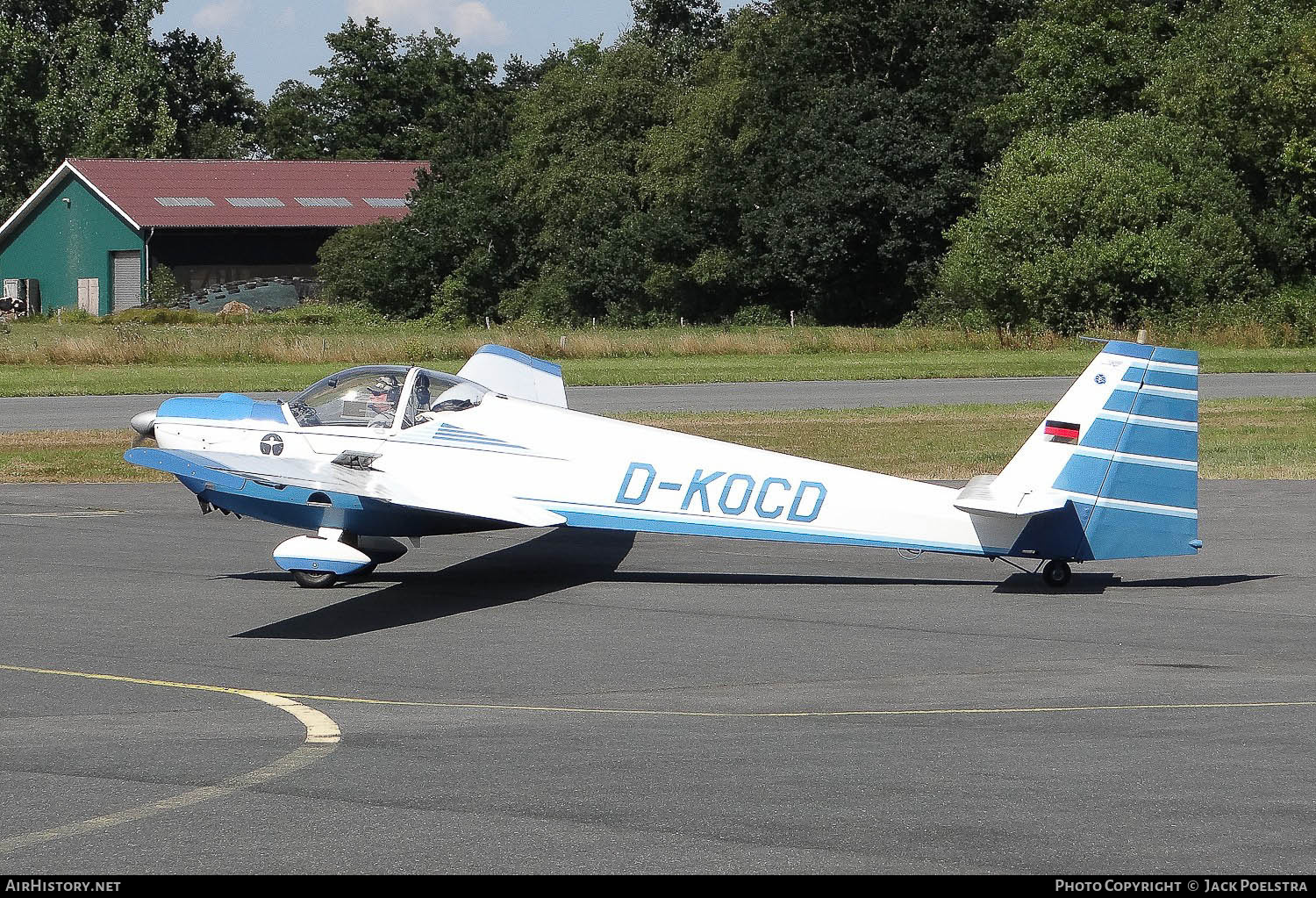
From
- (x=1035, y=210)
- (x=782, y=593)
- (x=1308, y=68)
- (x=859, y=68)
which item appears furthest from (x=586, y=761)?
(x=859, y=68)

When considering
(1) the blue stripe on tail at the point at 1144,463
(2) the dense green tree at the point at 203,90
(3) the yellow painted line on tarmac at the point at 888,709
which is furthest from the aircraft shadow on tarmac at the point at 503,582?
(2) the dense green tree at the point at 203,90

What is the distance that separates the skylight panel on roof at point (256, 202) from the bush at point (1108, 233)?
3990 centimetres

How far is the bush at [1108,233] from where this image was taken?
49344 millimetres

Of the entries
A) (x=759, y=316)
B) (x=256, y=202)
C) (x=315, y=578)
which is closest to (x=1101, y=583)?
(x=315, y=578)

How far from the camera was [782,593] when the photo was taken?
13.0m

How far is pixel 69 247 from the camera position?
255ft

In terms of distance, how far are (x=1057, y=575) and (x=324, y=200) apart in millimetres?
72912

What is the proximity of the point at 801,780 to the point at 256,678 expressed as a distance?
423cm

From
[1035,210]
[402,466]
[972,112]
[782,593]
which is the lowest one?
[782,593]

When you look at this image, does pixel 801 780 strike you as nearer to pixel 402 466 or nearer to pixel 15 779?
pixel 15 779

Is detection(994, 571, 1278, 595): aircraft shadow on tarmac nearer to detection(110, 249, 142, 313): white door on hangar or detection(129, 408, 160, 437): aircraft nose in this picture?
detection(129, 408, 160, 437): aircraft nose

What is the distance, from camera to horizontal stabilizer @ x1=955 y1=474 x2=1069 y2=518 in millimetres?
12156

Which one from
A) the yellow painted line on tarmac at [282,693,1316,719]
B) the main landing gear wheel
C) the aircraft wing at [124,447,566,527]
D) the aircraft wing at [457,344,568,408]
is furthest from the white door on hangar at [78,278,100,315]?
the yellow painted line on tarmac at [282,693,1316,719]

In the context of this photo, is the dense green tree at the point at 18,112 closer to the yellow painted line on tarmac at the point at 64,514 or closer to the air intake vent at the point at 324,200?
the air intake vent at the point at 324,200
